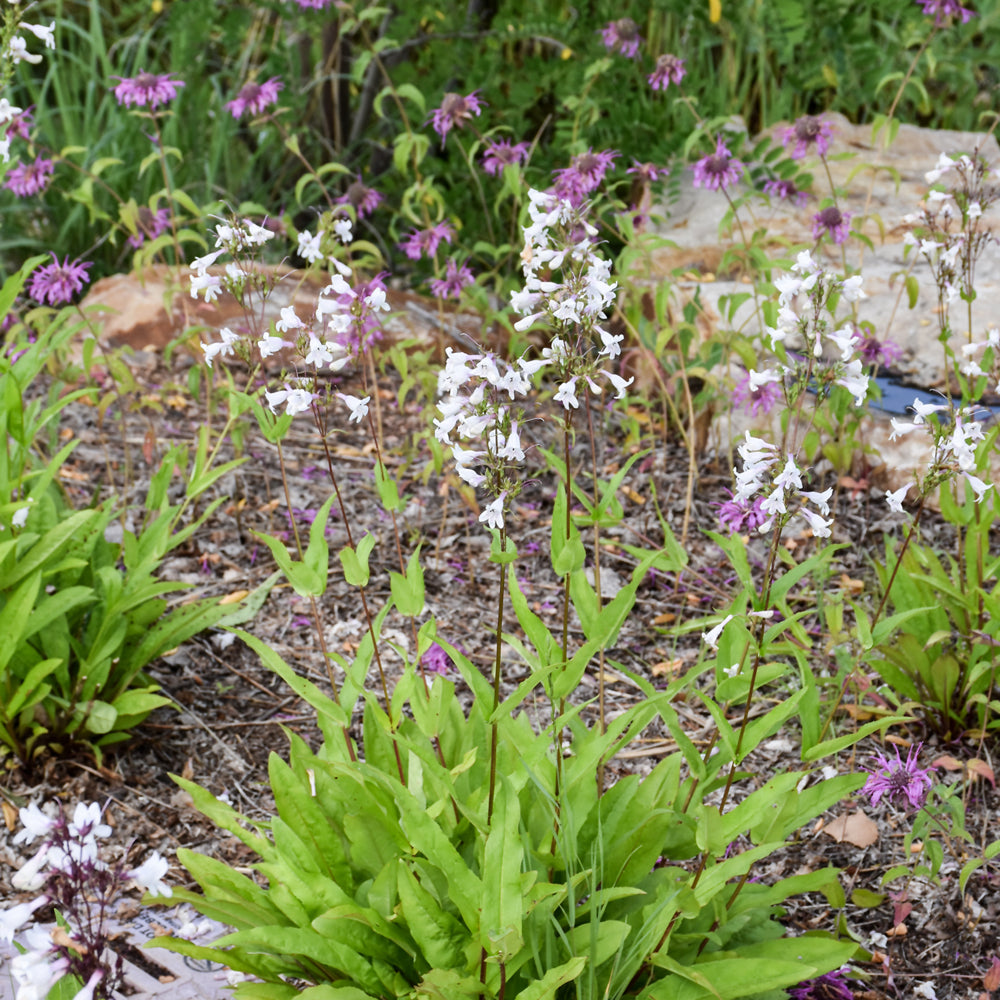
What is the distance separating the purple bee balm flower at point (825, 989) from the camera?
1.90 m

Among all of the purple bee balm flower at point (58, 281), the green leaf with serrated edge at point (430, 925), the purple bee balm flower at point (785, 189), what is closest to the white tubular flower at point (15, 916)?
the green leaf with serrated edge at point (430, 925)

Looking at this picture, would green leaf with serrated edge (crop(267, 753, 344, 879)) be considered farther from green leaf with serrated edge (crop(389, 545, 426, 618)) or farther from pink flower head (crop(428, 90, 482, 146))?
pink flower head (crop(428, 90, 482, 146))

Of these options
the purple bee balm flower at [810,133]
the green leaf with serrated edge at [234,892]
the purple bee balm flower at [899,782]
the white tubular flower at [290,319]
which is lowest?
the green leaf with serrated edge at [234,892]

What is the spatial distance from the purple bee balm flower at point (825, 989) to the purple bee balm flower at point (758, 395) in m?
1.77

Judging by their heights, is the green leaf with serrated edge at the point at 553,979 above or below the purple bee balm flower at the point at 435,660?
above

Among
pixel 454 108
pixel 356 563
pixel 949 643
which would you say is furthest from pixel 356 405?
pixel 454 108

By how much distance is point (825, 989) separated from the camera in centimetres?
196

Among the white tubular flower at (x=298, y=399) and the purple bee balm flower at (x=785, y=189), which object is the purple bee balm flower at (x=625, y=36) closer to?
the purple bee balm flower at (x=785, y=189)

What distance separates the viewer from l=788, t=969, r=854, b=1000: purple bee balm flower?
190cm

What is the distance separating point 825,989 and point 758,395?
1928 millimetres

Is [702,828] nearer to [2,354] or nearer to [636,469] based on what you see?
[2,354]

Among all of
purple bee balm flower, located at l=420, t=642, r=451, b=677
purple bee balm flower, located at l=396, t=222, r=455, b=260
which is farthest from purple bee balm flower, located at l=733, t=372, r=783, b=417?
purple bee balm flower, located at l=420, t=642, r=451, b=677

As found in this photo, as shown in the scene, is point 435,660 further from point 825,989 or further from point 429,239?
point 429,239

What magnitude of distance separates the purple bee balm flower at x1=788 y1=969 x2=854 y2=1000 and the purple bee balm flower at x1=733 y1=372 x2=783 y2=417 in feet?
5.81
